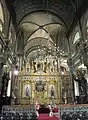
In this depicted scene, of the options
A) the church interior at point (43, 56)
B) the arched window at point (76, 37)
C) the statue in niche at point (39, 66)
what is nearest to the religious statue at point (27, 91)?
the church interior at point (43, 56)

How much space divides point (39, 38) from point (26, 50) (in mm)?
2802

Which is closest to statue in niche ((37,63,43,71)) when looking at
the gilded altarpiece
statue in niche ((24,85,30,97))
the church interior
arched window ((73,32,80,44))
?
the church interior

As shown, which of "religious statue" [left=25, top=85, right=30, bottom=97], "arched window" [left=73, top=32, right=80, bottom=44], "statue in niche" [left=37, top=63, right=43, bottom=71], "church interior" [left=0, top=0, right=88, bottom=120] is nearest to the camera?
"church interior" [left=0, top=0, right=88, bottom=120]

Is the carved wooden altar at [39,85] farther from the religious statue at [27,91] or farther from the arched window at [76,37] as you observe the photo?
the arched window at [76,37]

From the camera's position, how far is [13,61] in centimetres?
1491

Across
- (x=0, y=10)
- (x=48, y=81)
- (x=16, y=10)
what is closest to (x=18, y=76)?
(x=48, y=81)

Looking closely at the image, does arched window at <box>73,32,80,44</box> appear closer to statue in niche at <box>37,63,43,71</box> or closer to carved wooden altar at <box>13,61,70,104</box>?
carved wooden altar at <box>13,61,70,104</box>

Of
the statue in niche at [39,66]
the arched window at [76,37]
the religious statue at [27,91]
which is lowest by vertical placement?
the religious statue at [27,91]

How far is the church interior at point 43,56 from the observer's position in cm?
1154

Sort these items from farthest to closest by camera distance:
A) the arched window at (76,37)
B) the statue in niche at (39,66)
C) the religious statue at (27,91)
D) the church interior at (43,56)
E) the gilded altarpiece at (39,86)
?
the statue in niche at (39,66), the religious statue at (27,91), the gilded altarpiece at (39,86), the arched window at (76,37), the church interior at (43,56)

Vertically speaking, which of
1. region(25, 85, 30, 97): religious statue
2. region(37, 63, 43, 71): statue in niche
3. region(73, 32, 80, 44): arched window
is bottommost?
region(25, 85, 30, 97): religious statue

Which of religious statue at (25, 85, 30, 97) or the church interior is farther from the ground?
the church interior

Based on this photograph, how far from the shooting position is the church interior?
454 inches

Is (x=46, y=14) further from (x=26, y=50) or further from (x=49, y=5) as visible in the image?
(x=26, y=50)
